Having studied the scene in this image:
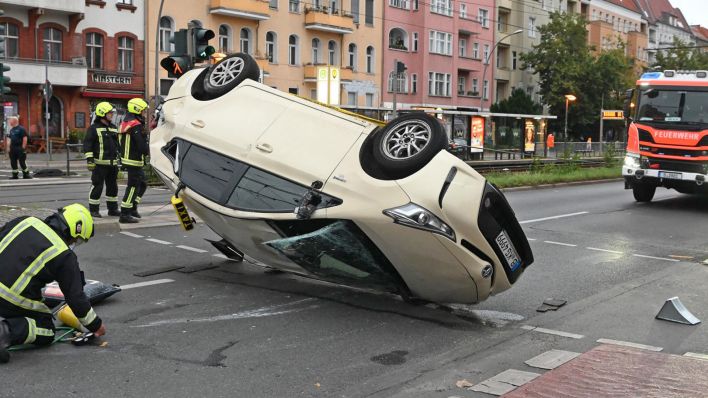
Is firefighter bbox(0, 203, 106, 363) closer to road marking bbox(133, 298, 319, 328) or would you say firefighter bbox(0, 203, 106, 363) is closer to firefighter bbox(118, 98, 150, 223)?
road marking bbox(133, 298, 319, 328)

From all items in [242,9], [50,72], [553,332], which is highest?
[242,9]

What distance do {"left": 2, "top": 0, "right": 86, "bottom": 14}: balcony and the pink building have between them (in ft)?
71.6

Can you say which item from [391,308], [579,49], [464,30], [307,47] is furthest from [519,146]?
[391,308]

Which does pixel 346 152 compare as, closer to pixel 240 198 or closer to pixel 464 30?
pixel 240 198

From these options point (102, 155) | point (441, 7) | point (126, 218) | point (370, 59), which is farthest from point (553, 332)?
point (441, 7)

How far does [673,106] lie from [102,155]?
12143 millimetres

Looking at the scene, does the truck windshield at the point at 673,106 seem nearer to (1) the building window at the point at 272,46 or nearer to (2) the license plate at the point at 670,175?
(2) the license plate at the point at 670,175

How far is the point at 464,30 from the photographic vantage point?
56188 mm

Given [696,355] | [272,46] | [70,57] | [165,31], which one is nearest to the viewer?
[696,355]

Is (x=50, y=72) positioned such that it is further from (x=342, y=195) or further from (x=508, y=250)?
(x=508, y=250)

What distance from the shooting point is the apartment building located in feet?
112

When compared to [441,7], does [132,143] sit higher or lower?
lower

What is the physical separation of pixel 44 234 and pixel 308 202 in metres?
1.98

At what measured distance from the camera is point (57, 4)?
1353 inches
